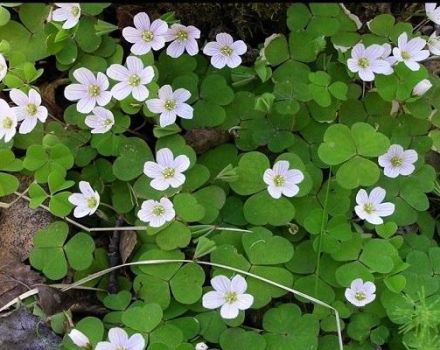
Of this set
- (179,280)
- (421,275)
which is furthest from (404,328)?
(179,280)

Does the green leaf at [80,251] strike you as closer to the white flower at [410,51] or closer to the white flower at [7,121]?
the white flower at [7,121]

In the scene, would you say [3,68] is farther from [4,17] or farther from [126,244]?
[126,244]

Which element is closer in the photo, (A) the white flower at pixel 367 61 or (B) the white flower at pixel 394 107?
(A) the white flower at pixel 367 61

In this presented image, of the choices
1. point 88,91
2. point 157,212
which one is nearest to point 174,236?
point 157,212

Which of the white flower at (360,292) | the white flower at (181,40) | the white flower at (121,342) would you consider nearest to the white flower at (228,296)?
the white flower at (121,342)

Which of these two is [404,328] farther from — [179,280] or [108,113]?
[108,113]

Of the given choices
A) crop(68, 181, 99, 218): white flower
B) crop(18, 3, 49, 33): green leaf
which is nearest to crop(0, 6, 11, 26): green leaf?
crop(18, 3, 49, 33): green leaf
